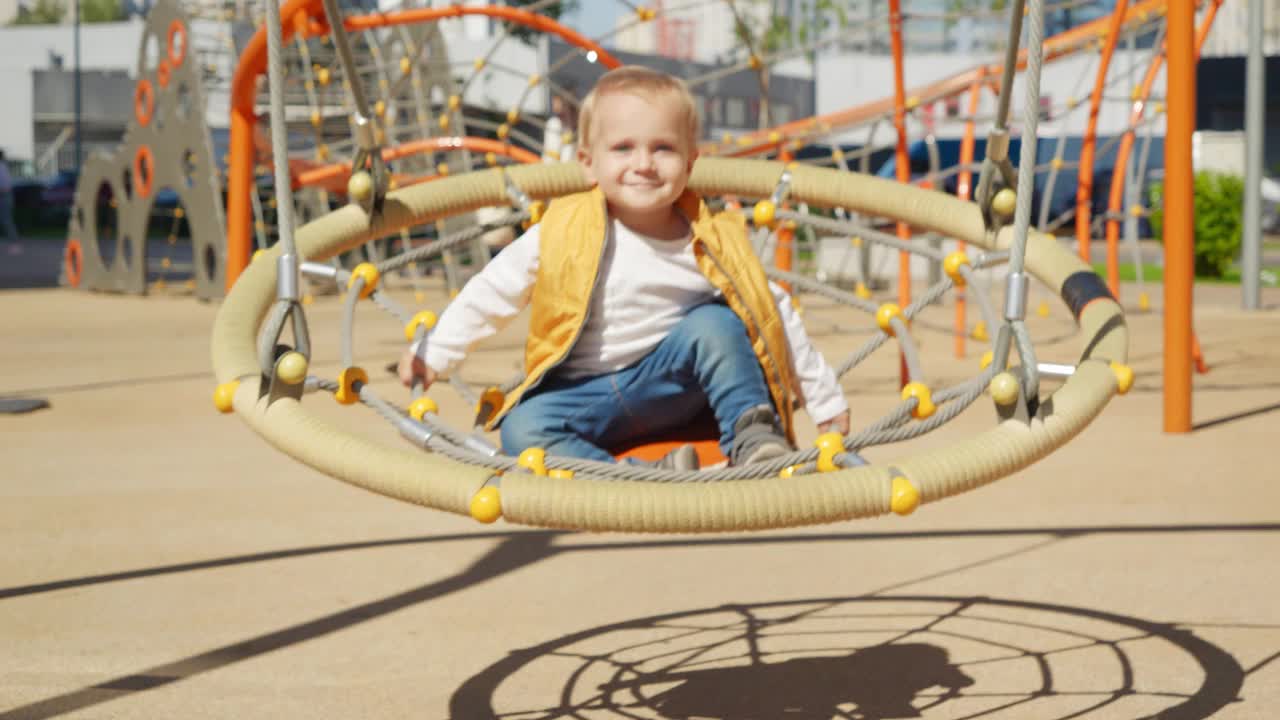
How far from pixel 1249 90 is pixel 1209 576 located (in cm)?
810

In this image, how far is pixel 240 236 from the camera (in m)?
7.06

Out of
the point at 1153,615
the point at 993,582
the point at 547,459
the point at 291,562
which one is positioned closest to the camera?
the point at 547,459

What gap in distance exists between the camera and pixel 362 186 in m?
2.73

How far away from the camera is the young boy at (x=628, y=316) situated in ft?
8.14

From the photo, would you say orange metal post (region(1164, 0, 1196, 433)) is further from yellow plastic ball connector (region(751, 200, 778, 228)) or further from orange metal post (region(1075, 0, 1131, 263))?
yellow plastic ball connector (region(751, 200, 778, 228))

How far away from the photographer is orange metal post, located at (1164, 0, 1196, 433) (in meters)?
5.75

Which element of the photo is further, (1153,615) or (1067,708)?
(1153,615)

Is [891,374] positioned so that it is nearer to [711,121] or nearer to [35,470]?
[35,470]

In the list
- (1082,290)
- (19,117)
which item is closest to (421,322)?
(1082,290)

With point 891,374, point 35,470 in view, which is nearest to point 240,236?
point 35,470

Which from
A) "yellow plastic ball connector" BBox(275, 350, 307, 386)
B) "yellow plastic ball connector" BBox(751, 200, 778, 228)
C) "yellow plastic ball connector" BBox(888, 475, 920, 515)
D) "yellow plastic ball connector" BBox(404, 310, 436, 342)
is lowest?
"yellow plastic ball connector" BBox(888, 475, 920, 515)

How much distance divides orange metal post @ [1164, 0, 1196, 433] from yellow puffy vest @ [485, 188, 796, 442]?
3.61 meters

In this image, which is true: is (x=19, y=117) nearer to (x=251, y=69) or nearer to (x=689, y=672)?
(x=251, y=69)

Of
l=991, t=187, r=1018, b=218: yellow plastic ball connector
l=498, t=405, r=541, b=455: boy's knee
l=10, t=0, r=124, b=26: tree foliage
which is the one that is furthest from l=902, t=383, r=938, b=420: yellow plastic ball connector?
l=10, t=0, r=124, b=26: tree foliage
